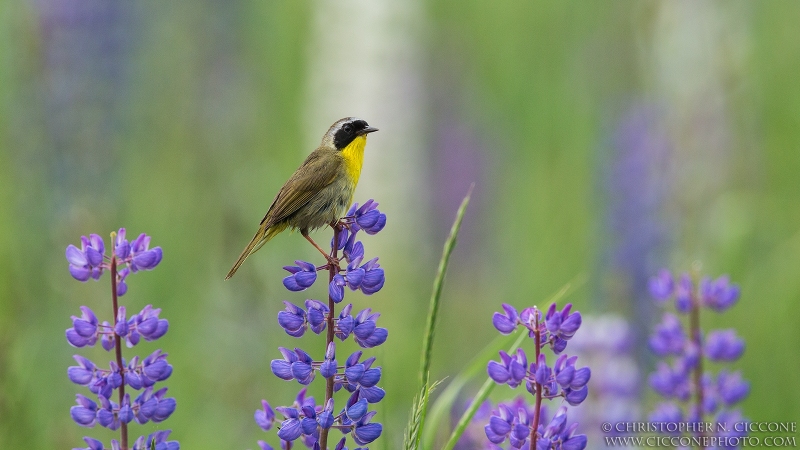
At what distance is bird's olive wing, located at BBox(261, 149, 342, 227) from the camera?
263cm

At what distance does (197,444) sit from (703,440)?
2.50 m

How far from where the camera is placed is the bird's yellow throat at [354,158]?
9.50ft

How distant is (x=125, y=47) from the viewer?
736cm

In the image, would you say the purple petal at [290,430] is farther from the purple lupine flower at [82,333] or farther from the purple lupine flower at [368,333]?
the purple lupine flower at [82,333]

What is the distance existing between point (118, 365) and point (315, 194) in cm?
98

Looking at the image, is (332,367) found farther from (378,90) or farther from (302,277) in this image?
(378,90)

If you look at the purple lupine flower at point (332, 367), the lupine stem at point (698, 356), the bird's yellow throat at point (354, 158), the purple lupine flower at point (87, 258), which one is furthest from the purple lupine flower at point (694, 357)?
the purple lupine flower at point (87, 258)

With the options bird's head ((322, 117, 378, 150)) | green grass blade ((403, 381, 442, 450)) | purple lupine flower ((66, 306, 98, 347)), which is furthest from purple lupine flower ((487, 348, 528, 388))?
bird's head ((322, 117, 378, 150))

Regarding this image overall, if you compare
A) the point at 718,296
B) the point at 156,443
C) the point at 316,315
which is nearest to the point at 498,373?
the point at 316,315

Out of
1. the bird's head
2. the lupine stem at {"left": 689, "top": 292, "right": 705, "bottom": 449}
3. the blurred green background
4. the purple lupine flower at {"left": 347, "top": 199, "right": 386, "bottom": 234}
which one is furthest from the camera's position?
the blurred green background

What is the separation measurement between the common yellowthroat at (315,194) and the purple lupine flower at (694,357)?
0.93 m

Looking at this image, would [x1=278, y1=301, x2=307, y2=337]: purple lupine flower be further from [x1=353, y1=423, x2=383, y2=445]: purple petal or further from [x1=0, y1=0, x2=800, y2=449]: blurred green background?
[x1=0, y1=0, x2=800, y2=449]: blurred green background

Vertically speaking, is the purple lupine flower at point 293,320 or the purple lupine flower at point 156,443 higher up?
the purple lupine flower at point 293,320

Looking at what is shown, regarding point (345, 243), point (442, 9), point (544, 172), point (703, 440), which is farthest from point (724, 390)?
point (442, 9)
